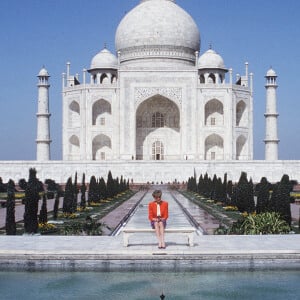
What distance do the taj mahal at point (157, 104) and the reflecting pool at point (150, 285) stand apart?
71.1ft

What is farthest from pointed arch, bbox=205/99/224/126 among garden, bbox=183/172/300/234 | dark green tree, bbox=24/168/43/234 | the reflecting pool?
the reflecting pool

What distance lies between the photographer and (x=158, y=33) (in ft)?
104

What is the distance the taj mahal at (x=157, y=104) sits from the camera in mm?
29438

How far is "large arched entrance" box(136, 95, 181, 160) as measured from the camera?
30672 mm

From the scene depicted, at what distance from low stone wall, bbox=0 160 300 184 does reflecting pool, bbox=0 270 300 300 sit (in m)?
19.7

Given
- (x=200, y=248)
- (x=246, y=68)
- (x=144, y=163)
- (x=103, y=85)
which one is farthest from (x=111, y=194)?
(x=246, y=68)

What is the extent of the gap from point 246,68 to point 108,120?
26.6 ft

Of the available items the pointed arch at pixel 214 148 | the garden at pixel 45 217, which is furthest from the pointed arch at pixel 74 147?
the garden at pixel 45 217

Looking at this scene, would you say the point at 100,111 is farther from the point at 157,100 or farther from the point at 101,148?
the point at 157,100

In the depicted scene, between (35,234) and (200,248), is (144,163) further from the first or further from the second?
(200,248)

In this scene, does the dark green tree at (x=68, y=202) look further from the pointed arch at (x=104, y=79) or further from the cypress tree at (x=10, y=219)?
the pointed arch at (x=104, y=79)

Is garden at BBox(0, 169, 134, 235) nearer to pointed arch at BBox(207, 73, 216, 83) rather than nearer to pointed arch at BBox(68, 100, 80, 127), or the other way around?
pointed arch at BBox(68, 100, 80, 127)

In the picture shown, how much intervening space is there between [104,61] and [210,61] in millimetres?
5634

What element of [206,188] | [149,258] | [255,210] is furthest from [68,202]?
[206,188]
